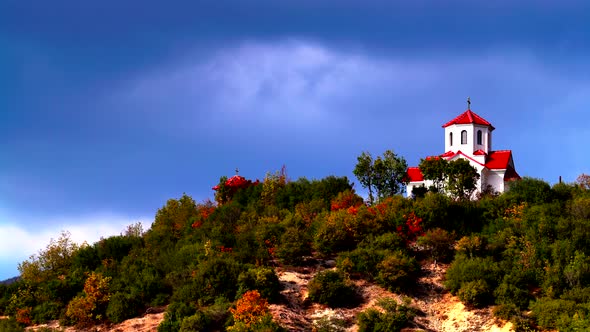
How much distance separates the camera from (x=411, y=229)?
39531 millimetres

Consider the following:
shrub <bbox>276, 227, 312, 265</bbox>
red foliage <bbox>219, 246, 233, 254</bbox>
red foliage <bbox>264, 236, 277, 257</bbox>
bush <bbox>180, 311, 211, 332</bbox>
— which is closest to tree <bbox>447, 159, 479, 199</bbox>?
shrub <bbox>276, 227, 312, 265</bbox>

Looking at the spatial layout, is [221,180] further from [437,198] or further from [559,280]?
[559,280]

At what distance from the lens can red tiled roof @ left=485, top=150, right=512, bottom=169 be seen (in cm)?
5584

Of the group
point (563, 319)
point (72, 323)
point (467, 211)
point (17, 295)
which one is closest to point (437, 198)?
point (467, 211)

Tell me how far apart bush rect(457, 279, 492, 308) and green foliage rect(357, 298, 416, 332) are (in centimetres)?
273

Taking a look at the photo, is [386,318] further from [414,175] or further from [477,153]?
[477,153]

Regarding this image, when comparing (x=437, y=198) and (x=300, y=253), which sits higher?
(x=437, y=198)

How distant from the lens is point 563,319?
2888 cm

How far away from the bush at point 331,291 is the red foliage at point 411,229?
7.59m

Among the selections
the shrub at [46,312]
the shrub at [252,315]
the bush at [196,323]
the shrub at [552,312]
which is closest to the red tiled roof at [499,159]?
the shrub at [552,312]

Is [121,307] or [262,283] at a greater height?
[262,283]

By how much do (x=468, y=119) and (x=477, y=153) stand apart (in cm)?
319

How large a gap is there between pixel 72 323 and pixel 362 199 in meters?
21.8

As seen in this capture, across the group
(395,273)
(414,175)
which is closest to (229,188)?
(414,175)
